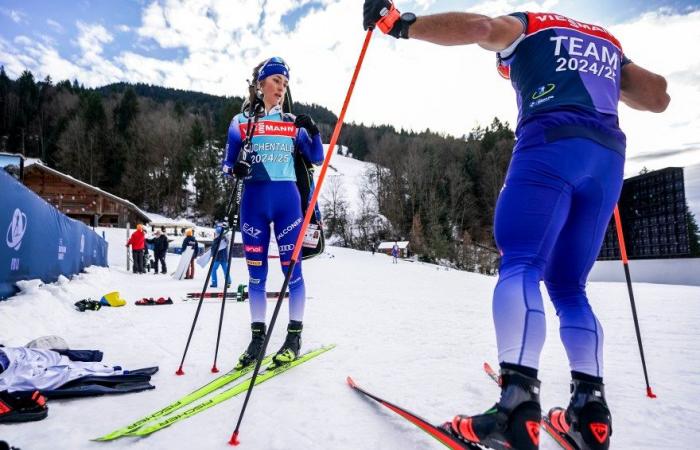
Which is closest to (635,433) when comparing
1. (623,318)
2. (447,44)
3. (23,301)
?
(447,44)

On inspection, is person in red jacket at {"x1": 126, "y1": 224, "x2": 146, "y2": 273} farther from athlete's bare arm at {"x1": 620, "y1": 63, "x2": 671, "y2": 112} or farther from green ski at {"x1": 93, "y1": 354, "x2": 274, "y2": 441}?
athlete's bare arm at {"x1": 620, "y1": 63, "x2": 671, "y2": 112}

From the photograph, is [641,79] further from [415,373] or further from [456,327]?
[456,327]

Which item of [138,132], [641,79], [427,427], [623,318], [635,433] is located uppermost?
[138,132]

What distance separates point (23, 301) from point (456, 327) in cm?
524

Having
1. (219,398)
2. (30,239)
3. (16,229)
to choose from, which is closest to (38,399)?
(219,398)

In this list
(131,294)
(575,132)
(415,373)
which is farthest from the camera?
(131,294)

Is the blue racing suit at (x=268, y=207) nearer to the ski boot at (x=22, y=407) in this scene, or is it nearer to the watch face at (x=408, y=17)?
the ski boot at (x=22, y=407)

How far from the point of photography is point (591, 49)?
164 cm

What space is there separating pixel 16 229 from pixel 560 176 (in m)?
6.30

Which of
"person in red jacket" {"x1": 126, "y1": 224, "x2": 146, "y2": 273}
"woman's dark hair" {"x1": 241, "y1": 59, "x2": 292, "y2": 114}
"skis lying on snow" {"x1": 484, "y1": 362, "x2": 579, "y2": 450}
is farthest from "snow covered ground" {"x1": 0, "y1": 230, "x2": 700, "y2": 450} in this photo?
"person in red jacket" {"x1": 126, "y1": 224, "x2": 146, "y2": 273}

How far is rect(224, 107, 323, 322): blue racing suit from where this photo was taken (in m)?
3.35

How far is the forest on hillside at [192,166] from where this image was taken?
52.3 metres

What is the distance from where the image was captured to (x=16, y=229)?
4.98 meters

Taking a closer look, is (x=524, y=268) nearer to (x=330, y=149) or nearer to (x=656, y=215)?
(x=330, y=149)
